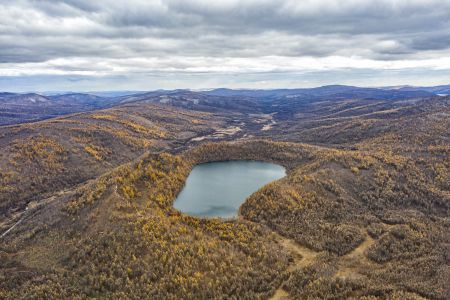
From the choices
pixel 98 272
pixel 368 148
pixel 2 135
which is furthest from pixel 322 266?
pixel 2 135

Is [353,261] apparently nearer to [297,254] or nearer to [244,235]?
[297,254]

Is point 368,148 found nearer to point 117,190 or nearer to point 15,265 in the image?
point 117,190

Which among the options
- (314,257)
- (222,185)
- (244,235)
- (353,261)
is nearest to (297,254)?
(314,257)

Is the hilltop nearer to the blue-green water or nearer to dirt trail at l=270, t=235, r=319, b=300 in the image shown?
dirt trail at l=270, t=235, r=319, b=300

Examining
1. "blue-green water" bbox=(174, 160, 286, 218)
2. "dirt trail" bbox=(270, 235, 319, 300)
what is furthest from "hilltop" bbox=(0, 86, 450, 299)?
"blue-green water" bbox=(174, 160, 286, 218)

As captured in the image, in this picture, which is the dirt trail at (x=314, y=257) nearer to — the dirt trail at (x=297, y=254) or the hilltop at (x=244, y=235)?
the dirt trail at (x=297, y=254)

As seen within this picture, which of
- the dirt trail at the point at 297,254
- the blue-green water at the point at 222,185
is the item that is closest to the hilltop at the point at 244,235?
the dirt trail at the point at 297,254
